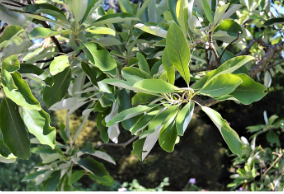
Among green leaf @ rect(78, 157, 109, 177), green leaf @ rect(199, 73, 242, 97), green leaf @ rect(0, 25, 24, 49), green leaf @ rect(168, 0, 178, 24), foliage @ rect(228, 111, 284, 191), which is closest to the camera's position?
green leaf @ rect(199, 73, 242, 97)

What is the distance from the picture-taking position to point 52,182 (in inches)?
43.3

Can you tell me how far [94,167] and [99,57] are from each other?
0.56 metres

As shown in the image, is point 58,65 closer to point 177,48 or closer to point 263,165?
point 177,48

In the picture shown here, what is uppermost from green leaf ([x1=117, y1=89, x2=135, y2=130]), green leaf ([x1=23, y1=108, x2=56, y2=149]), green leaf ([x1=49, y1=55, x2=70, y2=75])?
green leaf ([x1=49, y1=55, x2=70, y2=75])

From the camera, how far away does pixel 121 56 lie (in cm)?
89

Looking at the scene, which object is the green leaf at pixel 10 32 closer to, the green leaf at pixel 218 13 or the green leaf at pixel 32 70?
the green leaf at pixel 32 70

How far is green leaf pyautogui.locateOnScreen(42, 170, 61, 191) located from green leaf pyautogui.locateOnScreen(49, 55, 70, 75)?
1.97ft

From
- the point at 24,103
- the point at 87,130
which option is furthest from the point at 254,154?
the point at 87,130

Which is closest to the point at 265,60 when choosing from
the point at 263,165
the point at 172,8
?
the point at 172,8

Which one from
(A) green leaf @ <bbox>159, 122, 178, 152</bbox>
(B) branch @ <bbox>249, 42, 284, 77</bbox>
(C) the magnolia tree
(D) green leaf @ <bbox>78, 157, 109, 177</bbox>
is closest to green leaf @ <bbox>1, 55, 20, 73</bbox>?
(C) the magnolia tree

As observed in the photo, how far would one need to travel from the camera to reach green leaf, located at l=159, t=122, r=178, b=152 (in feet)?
1.91

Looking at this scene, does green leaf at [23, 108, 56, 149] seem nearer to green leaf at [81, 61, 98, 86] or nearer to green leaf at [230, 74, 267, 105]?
green leaf at [81, 61, 98, 86]

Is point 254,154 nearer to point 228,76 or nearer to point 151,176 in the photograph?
point 228,76

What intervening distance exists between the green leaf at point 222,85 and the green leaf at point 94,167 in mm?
682
